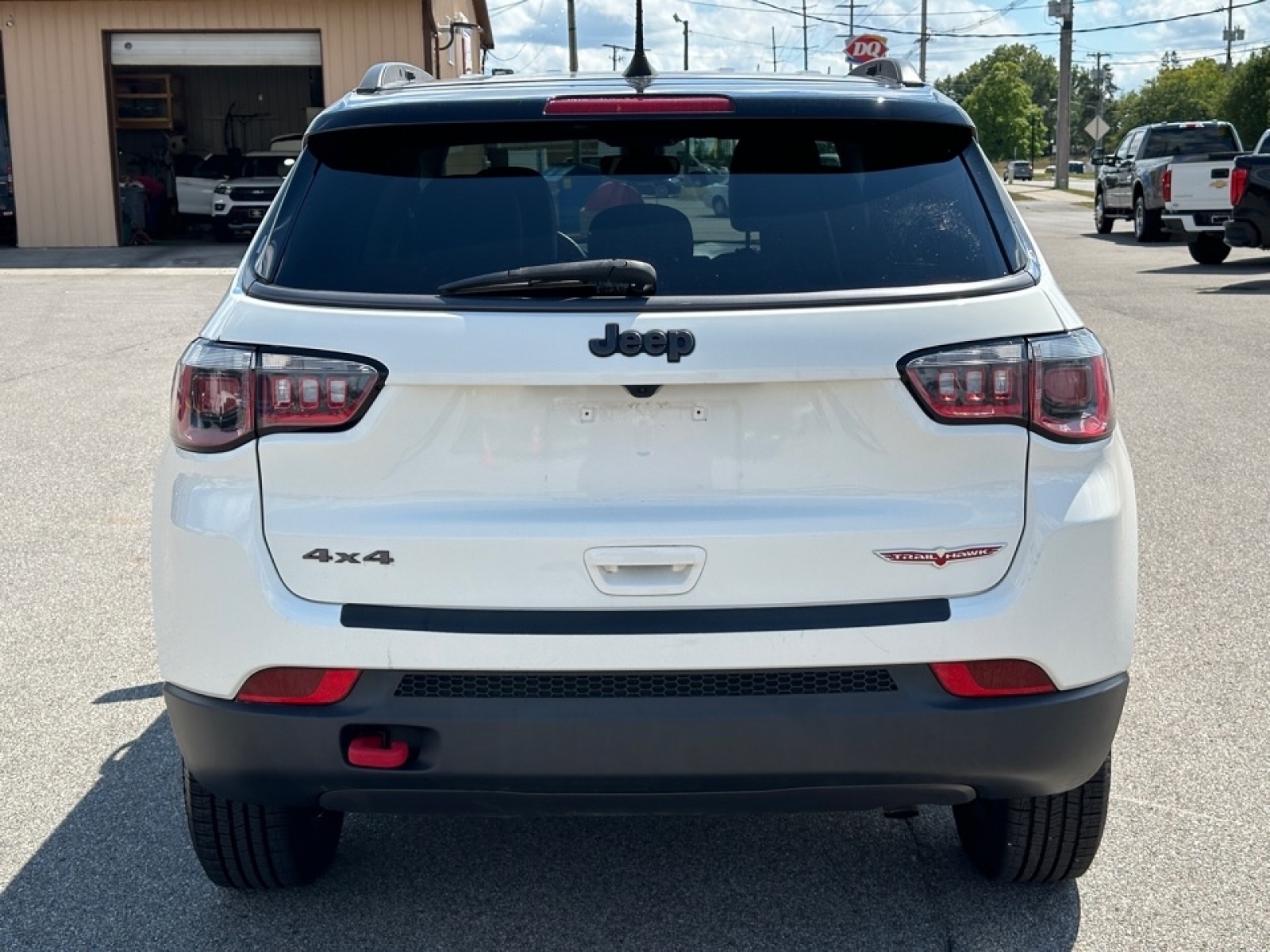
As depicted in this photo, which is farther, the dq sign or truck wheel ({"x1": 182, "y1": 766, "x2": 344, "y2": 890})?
the dq sign

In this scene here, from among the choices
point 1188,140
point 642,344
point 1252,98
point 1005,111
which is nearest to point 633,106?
point 642,344

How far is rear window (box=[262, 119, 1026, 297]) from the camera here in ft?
10.2

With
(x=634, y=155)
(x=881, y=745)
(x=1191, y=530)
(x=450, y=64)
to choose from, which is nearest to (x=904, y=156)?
(x=634, y=155)

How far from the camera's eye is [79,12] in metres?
28.1

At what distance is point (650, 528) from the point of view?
296cm

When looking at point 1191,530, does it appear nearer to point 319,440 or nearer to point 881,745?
point 881,745

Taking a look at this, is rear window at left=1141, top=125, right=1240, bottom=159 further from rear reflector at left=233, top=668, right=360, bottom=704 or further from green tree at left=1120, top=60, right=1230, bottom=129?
green tree at left=1120, top=60, right=1230, bottom=129

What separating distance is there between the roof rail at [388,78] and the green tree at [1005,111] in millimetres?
131213

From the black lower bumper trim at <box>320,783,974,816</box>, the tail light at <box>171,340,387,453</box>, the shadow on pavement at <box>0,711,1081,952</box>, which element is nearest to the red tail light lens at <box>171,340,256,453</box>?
the tail light at <box>171,340,387,453</box>

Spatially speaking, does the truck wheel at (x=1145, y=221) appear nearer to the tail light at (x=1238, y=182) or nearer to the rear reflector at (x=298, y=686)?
the tail light at (x=1238, y=182)

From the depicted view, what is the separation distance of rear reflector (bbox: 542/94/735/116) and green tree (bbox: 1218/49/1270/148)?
6419cm

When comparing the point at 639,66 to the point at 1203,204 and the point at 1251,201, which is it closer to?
the point at 1251,201

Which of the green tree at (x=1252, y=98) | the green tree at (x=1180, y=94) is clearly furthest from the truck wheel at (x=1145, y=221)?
the green tree at (x=1180, y=94)

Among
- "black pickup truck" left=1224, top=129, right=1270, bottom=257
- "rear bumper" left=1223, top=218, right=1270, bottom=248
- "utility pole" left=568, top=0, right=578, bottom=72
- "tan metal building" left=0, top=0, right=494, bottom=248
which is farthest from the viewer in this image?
"utility pole" left=568, top=0, right=578, bottom=72
